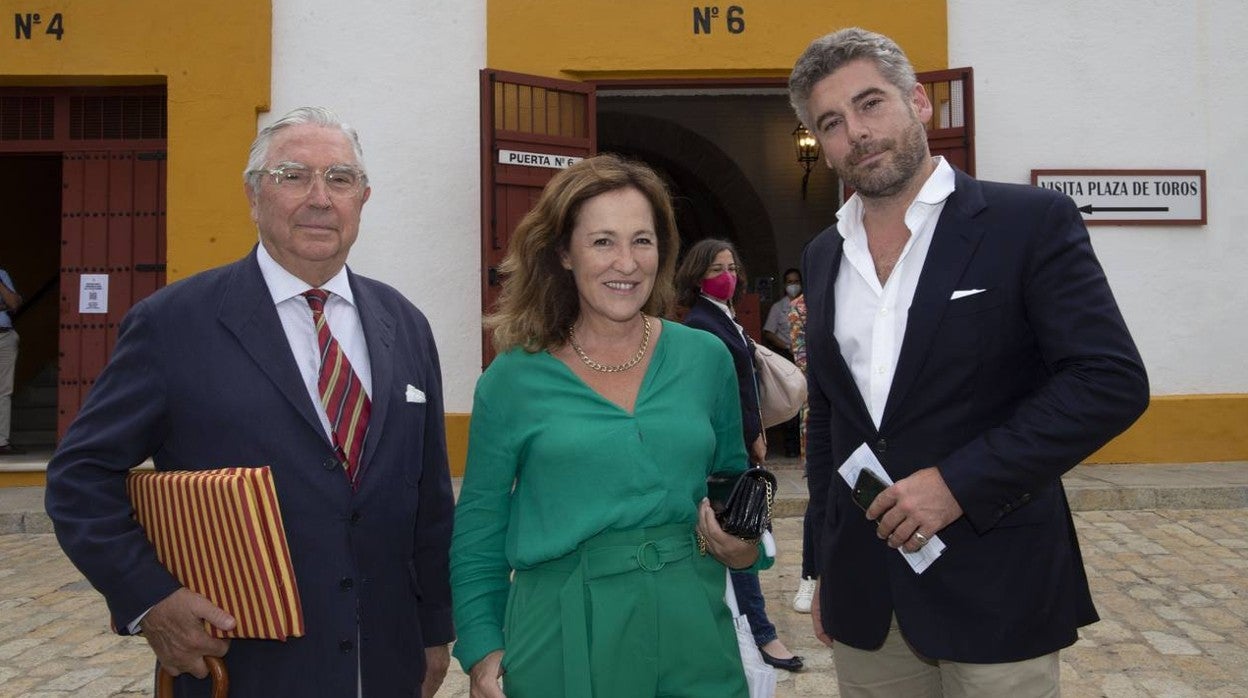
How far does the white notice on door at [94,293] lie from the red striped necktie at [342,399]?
7.42 metres

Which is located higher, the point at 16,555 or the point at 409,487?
the point at 409,487

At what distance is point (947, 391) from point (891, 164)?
0.50 metres

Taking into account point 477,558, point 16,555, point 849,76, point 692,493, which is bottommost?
point 16,555

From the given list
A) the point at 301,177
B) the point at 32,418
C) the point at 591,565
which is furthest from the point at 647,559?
the point at 32,418

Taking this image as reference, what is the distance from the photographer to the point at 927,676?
2.28 metres

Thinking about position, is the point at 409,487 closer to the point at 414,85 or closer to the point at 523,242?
the point at 523,242

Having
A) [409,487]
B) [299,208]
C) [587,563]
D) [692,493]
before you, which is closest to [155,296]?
[299,208]

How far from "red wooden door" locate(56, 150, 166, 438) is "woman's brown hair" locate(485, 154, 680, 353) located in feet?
24.0

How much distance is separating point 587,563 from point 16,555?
234 inches

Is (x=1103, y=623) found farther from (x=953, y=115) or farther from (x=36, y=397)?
(x=36, y=397)

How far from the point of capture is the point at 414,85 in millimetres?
8219

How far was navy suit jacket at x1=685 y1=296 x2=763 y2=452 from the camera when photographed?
178 inches

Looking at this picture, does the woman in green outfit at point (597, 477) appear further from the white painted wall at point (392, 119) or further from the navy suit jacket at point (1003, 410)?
the white painted wall at point (392, 119)

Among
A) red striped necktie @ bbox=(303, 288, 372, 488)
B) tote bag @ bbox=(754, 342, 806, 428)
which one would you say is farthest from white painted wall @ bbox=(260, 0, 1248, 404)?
red striped necktie @ bbox=(303, 288, 372, 488)
